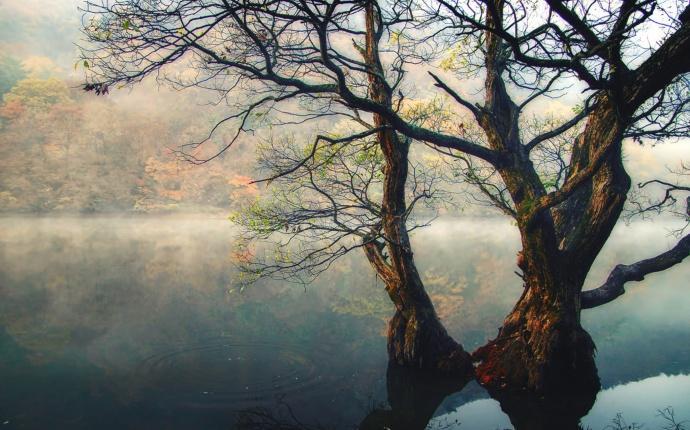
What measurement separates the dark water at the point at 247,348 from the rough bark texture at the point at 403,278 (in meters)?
0.54

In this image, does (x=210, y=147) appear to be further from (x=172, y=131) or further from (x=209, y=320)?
(x=209, y=320)

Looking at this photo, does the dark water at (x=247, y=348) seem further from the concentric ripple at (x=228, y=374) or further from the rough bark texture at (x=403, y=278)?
the rough bark texture at (x=403, y=278)

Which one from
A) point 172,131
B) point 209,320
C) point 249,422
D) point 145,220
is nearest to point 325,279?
point 209,320

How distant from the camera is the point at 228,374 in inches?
363

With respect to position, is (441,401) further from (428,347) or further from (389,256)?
(389,256)

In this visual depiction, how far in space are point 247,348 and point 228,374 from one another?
178 centimetres

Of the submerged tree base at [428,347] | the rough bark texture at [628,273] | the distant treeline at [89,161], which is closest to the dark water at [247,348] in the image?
the submerged tree base at [428,347]

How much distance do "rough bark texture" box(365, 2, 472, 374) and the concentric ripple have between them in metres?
2.03

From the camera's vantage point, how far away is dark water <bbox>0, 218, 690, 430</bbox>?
25.3 ft

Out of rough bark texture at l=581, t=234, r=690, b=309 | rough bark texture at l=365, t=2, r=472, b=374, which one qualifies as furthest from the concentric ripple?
rough bark texture at l=581, t=234, r=690, b=309

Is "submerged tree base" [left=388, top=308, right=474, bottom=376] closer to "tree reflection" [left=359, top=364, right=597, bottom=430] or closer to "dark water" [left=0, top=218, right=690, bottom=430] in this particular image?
"tree reflection" [left=359, top=364, right=597, bottom=430]

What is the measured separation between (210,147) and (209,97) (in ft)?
36.8

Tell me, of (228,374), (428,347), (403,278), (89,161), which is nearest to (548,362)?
(428,347)

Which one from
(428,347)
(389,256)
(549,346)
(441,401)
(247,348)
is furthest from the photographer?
(247,348)
